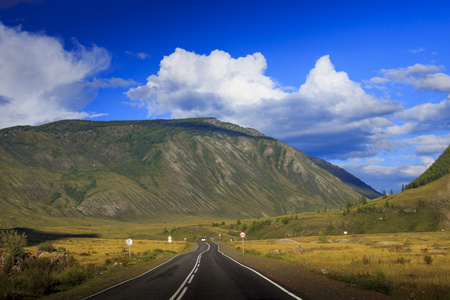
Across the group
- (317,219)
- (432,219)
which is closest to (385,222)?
(432,219)

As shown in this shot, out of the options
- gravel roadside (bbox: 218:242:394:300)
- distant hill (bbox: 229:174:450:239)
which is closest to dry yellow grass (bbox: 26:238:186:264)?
gravel roadside (bbox: 218:242:394:300)

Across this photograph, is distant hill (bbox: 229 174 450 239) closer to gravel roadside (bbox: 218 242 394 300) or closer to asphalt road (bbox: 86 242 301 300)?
gravel roadside (bbox: 218 242 394 300)

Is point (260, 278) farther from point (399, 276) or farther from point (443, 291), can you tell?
point (443, 291)

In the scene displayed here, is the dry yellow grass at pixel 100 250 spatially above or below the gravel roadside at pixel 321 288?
below

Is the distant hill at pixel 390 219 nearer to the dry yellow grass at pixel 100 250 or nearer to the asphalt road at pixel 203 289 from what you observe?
the dry yellow grass at pixel 100 250

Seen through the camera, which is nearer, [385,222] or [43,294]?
[43,294]

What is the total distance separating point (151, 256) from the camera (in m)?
45.4

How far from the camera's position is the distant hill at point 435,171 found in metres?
158

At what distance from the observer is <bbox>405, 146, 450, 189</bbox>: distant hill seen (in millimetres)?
158375

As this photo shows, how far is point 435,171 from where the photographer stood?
168 meters

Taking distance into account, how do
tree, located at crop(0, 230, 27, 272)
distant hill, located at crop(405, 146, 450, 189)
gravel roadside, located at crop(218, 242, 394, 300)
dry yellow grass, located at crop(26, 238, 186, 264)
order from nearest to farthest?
1. gravel roadside, located at crop(218, 242, 394, 300)
2. tree, located at crop(0, 230, 27, 272)
3. dry yellow grass, located at crop(26, 238, 186, 264)
4. distant hill, located at crop(405, 146, 450, 189)

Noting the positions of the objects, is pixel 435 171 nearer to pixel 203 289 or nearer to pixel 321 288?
pixel 321 288

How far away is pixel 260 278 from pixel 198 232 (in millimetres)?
144317

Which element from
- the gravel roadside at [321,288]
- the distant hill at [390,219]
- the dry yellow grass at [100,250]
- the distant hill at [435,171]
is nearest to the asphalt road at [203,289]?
the gravel roadside at [321,288]
